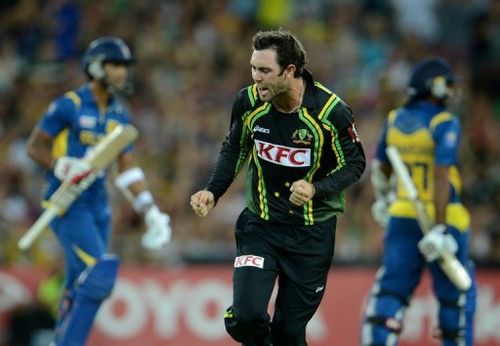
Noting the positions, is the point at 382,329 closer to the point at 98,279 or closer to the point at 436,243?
the point at 436,243

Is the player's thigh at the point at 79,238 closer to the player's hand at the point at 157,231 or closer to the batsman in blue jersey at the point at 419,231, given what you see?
the player's hand at the point at 157,231

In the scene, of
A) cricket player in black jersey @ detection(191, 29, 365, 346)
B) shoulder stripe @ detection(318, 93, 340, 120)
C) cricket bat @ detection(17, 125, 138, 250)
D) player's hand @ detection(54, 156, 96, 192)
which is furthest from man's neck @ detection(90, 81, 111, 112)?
shoulder stripe @ detection(318, 93, 340, 120)

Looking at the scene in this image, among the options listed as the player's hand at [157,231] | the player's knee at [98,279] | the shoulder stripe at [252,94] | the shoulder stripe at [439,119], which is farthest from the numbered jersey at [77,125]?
the shoulder stripe at [439,119]

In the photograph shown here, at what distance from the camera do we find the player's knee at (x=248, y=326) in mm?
6492

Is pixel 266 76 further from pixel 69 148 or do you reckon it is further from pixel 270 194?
pixel 69 148

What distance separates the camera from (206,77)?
46.0 feet

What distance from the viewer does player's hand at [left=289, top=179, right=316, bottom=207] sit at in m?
6.19

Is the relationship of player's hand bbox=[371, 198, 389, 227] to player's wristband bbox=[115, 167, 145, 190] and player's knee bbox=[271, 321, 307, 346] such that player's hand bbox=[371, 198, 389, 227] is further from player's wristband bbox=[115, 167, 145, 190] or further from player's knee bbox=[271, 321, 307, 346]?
player's knee bbox=[271, 321, 307, 346]

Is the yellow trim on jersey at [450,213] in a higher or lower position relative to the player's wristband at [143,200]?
higher

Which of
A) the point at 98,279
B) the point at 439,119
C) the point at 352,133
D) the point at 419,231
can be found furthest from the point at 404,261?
the point at 98,279

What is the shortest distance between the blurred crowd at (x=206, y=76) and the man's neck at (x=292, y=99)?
5.47 m

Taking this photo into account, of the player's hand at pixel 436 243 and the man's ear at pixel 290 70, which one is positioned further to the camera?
the player's hand at pixel 436 243

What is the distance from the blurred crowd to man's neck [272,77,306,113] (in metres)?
5.47

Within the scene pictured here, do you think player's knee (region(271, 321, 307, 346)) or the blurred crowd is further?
the blurred crowd
